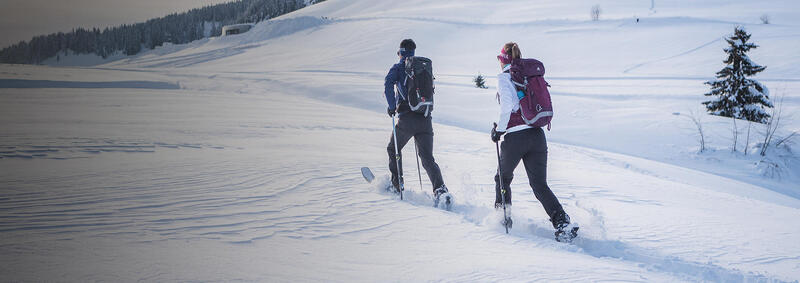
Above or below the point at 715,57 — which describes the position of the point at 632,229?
Result: below

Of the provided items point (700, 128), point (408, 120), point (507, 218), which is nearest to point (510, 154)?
point (507, 218)

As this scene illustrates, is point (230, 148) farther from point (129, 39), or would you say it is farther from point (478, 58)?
point (129, 39)

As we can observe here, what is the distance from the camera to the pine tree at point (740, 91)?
1848 cm

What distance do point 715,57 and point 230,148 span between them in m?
36.0

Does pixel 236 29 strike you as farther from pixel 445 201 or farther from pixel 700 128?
pixel 445 201

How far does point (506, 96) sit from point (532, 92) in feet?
0.78

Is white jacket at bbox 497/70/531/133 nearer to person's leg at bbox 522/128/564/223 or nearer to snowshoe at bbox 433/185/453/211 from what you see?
person's leg at bbox 522/128/564/223

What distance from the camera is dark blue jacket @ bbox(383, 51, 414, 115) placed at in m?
5.43

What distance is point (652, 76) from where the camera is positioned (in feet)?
96.1

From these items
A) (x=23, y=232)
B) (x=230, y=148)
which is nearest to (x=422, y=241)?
(x=23, y=232)

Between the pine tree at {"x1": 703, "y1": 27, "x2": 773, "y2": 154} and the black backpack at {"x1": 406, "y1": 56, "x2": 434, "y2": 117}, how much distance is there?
17.4 meters

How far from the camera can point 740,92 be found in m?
18.9

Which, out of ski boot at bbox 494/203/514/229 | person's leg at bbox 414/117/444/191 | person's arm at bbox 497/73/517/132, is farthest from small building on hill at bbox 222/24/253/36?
person's arm at bbox 497/73/517/132

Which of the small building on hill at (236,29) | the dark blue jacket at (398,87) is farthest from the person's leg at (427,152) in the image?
the small building on hill at (236,29)
